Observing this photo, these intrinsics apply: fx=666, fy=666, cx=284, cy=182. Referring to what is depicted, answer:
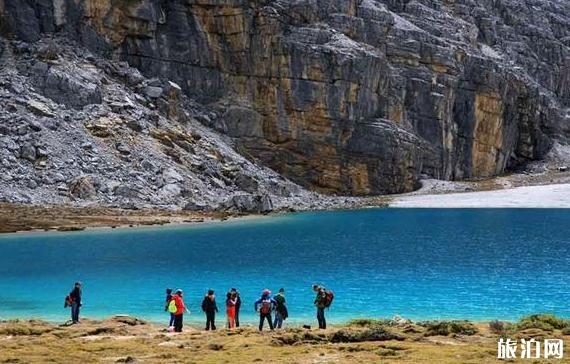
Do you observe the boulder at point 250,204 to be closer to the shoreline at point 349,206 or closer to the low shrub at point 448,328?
the shoreline at point 349,206

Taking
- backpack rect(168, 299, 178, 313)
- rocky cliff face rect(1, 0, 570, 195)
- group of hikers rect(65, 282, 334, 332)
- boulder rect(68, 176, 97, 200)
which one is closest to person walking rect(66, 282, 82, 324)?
group of hikers rect(65, 282, 334, 332)

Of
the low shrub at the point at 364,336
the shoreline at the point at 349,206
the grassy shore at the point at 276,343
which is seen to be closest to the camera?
the grassy shore at the point at 276,343

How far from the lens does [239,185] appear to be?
323 ft

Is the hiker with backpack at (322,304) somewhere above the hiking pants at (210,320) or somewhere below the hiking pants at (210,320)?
above

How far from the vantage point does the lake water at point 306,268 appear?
31.6 metres

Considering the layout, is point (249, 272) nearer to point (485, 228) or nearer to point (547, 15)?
point (485, 228)

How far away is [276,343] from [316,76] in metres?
98.7

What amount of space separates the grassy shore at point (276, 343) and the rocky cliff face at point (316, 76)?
75.7m

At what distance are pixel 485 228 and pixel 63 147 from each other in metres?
52.9

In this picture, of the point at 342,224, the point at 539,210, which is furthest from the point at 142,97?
the point at 539,210

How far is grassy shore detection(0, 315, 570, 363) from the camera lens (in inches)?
741

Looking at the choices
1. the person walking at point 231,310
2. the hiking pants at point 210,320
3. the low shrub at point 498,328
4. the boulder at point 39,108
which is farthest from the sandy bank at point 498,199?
the low shrub at point 498,328

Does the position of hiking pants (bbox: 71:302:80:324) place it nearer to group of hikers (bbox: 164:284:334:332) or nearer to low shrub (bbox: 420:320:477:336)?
group of hikers (bbox: 164:284:334:332)

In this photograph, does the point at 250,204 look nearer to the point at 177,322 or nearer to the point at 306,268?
the point at 306,268
